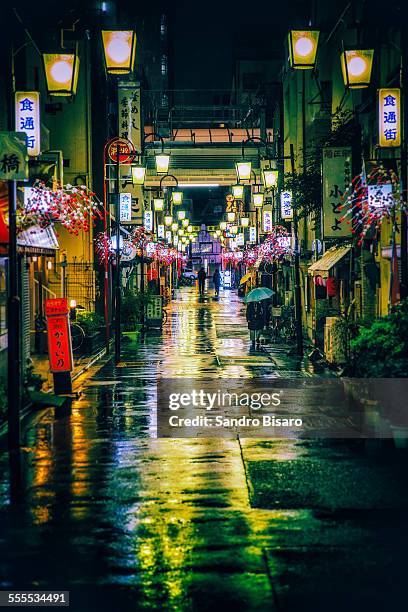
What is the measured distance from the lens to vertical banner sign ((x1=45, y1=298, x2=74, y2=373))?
19.2 metres

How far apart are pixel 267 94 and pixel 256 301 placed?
2504 cm

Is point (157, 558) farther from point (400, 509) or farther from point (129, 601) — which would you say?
point (400, 509)

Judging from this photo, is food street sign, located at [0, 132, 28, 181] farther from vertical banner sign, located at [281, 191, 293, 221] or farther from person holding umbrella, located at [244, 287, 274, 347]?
Answer: vertical banner sign, located at [281, 191, 293, 221]

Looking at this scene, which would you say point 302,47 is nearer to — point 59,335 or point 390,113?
point 390,113

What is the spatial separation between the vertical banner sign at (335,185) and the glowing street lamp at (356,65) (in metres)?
4.54

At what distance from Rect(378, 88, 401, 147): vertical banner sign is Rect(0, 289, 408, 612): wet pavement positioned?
9790 mm

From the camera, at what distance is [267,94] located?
55.8 metres

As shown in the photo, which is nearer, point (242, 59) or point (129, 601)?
point (129, 601)

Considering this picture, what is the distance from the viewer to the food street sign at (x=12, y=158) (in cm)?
1348

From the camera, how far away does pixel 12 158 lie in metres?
13.6

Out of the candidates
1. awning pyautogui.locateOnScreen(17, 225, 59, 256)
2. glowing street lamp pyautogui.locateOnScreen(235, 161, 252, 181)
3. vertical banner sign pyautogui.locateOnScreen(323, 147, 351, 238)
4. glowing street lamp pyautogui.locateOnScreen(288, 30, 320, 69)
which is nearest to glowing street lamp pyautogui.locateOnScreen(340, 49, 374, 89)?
glowing street lamp pyautogui.locateOnScreen(288, 30, 320, 69)

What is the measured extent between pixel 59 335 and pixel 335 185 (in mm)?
11371

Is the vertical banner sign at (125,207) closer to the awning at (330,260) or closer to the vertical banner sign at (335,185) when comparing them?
the awning at (330,260)

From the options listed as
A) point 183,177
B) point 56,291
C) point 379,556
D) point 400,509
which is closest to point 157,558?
point 379,556
